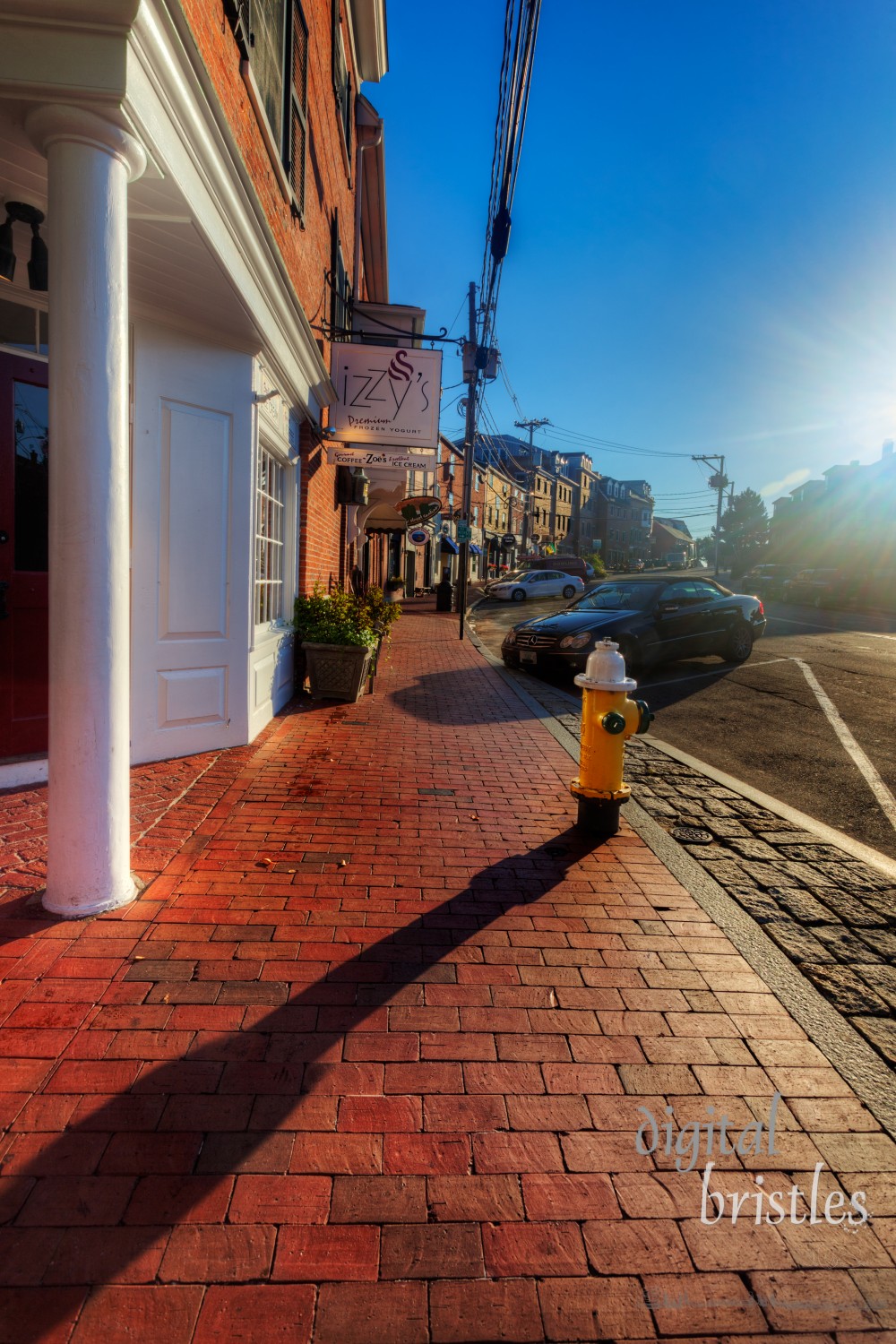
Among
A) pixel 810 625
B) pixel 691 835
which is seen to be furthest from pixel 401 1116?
pixel 810 625

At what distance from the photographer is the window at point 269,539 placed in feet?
21.8

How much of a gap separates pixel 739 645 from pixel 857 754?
17.7 ft

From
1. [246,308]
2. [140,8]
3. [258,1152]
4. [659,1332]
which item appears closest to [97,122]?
[140,8]

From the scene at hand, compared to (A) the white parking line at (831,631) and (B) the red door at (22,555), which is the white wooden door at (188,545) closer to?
(B) the red door at (22,555)

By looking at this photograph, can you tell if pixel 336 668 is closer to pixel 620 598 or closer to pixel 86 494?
pixel 86 494

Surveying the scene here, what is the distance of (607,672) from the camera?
421cm

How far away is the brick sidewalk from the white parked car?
1212 inches

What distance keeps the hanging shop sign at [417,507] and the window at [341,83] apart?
7.41 metres

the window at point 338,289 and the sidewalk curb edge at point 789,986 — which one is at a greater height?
the window at point 338,289

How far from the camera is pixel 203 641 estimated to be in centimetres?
543

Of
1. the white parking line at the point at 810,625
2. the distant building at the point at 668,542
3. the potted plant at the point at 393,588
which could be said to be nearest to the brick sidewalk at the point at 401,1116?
the white parking line at the point at 810,625

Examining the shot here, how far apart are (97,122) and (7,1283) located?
3.61 meters

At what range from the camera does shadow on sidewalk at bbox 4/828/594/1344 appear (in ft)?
5.70

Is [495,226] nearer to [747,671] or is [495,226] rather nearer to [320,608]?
[320,608]
